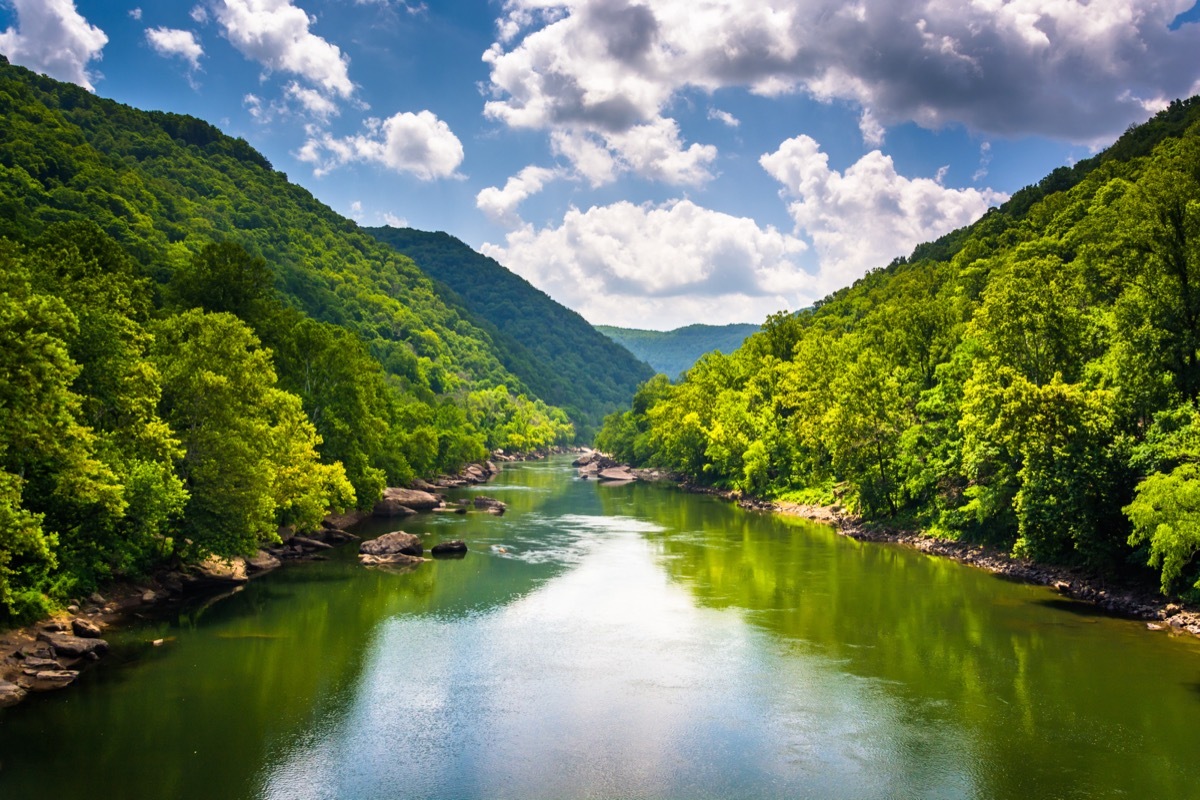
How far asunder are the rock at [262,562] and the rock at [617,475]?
74.0m

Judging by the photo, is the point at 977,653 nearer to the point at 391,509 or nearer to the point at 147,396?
the point at 147,396

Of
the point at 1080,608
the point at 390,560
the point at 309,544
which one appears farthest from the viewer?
the point at 309,544

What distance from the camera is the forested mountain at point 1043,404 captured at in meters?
34.3

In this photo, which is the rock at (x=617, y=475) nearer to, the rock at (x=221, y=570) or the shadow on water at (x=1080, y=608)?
the rock at (x=221, y=570)

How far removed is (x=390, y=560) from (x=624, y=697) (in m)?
25.9

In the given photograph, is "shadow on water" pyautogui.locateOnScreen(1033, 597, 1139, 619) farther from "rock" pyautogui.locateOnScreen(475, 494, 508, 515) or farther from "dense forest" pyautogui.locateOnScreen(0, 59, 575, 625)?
"rock" pyautogui.locateOnScreen(475, 494, 508, 515)

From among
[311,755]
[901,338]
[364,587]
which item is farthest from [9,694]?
[901,338]

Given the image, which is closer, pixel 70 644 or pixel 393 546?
pixel 70 644

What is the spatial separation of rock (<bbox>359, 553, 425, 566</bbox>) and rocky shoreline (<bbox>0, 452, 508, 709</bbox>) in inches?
103

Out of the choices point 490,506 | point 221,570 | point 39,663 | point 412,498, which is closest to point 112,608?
A: point 221,570

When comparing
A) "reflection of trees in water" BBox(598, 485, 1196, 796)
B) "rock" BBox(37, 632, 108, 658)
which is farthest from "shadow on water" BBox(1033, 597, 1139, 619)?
"rock" BBox(37, 632, 108, 658)

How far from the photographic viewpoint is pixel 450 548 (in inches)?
1959

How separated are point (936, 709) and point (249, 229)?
148031 millimetres

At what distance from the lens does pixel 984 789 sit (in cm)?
1864
